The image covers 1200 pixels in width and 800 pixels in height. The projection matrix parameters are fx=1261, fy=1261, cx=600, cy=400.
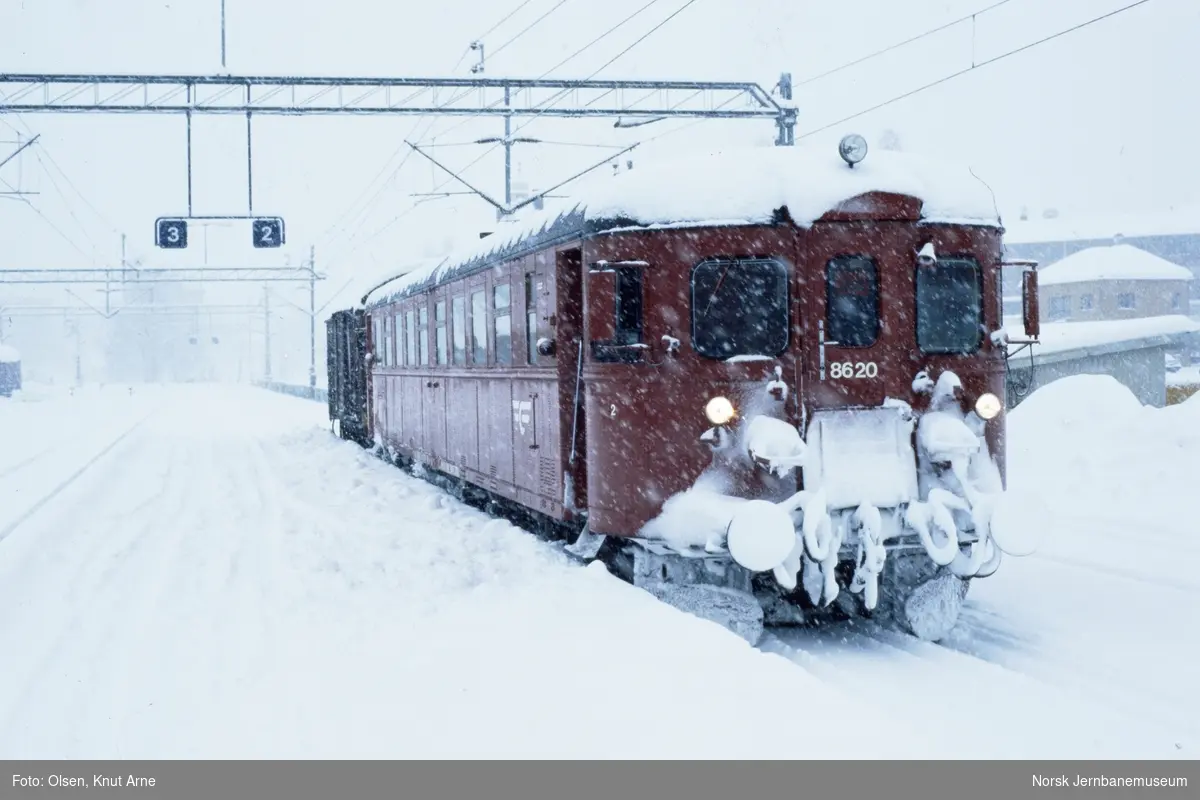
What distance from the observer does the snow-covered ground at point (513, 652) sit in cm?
548

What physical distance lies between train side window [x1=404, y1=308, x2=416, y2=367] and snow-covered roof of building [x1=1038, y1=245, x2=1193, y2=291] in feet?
166

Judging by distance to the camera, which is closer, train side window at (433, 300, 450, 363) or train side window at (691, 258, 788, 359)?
train side window at (691, 258, 788, 359)

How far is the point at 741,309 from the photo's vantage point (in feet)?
27.0

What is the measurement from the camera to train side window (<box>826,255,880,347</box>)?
823 cm

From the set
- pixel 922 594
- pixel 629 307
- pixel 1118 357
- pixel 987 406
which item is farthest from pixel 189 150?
pixel 922 594

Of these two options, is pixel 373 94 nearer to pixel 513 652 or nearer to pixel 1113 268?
pixel 513 652

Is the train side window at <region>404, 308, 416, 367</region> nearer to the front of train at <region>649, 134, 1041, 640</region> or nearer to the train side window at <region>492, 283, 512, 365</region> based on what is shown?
the train side window at <region>492, 283, 512, 365</region>

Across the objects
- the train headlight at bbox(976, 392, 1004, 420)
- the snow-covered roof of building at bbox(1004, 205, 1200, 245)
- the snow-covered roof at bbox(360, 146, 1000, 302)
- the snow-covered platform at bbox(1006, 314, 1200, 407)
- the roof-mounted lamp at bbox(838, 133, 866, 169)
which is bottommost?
the train headlight at bbox(976, 392, 1004, 420)

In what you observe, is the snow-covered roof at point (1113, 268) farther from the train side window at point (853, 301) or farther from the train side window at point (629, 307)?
the train side window at point (629, 307)

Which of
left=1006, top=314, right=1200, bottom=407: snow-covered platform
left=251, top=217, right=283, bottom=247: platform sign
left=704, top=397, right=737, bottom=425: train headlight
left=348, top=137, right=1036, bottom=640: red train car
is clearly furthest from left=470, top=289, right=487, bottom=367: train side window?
left=251, top=217, right=283, bottom=247: platform sign

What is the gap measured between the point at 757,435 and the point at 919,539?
1176mm

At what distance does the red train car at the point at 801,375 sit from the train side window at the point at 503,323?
93.0 inches

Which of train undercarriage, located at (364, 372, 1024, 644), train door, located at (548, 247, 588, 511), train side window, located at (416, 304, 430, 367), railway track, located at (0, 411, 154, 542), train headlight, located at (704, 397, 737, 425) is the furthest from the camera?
train side window, located at (416, 304, 430, 367)
